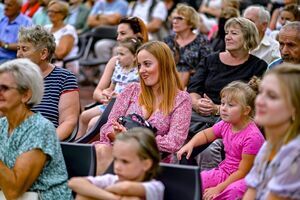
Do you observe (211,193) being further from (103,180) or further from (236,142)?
(103,180)

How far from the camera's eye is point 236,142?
14.5ft

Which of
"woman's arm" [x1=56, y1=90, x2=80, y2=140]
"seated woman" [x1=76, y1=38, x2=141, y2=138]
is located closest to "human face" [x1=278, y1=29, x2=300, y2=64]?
"seated woman" [x1=76, y1=38, x2=141, y2=138]

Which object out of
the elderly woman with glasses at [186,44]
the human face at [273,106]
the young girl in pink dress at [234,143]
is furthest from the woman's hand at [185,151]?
the elderly woman with glasses at [186,44]

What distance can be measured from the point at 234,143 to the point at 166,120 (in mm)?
437

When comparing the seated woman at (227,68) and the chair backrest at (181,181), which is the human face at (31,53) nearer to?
the seated woman at (227,68)

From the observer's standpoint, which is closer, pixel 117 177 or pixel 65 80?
pixel 117 177

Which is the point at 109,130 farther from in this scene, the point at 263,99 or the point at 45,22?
the point at 45,22

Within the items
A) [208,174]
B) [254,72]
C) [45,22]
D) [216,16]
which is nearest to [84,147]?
[208,174]

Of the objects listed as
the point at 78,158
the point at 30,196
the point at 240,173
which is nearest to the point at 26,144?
the point at 30,196

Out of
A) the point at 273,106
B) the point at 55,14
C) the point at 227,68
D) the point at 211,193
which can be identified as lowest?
the point at 211,193

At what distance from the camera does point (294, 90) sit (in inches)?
122

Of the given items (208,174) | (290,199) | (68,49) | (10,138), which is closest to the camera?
(290,199)

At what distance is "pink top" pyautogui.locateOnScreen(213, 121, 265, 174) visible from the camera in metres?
4.34

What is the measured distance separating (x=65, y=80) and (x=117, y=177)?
4.83 feet
